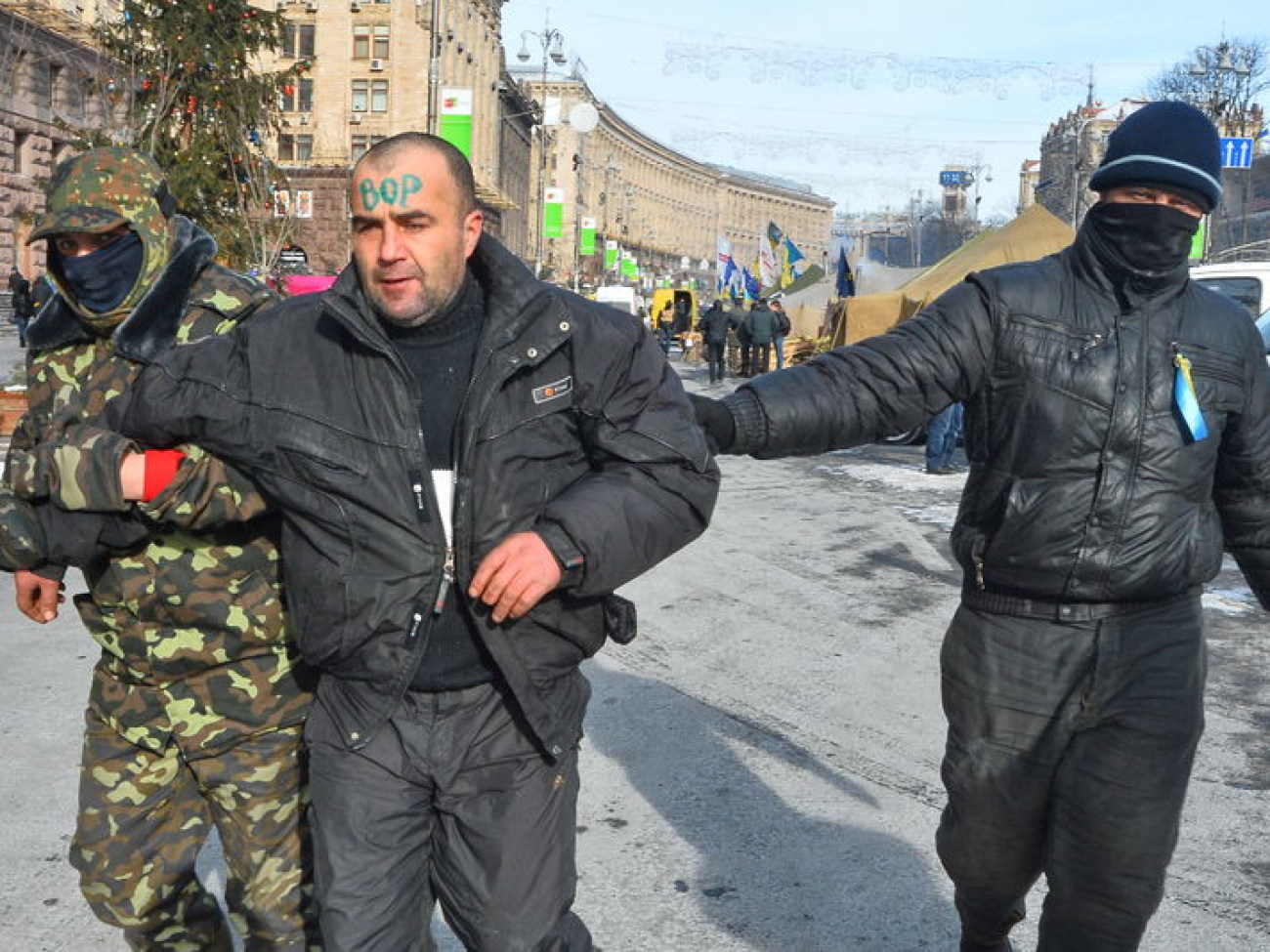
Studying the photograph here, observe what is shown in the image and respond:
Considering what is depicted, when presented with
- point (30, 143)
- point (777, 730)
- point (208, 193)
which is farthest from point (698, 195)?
point (777, 730)

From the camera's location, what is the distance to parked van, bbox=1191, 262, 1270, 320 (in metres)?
13.3

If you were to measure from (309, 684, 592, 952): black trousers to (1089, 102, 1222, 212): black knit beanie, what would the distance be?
180 cm

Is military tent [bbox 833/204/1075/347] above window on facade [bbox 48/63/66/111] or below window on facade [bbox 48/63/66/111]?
below

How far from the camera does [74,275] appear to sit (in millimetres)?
3023

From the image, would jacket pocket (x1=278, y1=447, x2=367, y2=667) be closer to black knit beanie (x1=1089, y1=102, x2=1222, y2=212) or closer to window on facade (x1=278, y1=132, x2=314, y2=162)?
black knit beanie (x1=1089, y1=102, x2=1222, y2=212)

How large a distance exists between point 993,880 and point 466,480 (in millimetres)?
1606

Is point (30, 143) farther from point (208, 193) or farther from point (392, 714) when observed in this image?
point (392, 714)

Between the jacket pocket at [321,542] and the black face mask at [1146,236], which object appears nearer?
the jacket pocket at [321,542]

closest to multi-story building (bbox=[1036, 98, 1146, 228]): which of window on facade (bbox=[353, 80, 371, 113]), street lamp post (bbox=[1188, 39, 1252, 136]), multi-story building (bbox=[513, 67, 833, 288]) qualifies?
street lamp post (bbox=[1188, 39, 1252, 136])

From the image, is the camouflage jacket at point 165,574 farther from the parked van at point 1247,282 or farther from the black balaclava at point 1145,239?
the parked van at point 1247,282

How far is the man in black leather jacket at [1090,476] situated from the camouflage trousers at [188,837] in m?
1.31

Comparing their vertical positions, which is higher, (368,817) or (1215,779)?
(368,817)

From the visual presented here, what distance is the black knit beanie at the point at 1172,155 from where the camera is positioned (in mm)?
2986

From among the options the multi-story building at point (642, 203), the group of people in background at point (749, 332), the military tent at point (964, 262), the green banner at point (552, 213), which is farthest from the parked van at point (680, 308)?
the military tent at point (964, 262)
